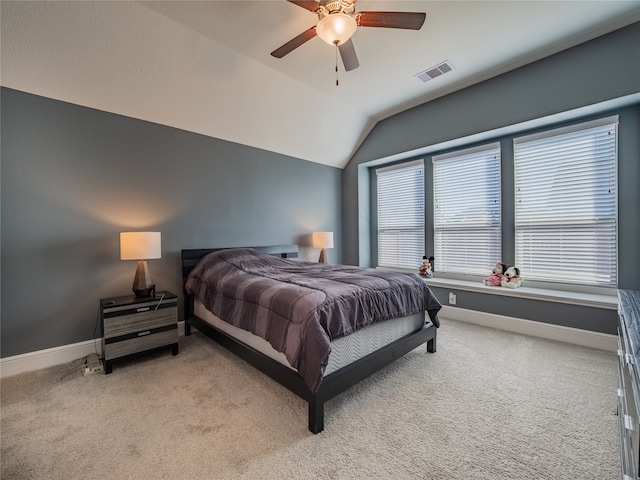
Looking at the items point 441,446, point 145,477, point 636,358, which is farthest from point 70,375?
point 636,358

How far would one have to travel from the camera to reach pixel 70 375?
228 centimetres

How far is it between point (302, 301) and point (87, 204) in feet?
8.08

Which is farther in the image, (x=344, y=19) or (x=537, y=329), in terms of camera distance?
(x=537, y=329)

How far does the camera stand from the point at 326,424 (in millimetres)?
1660

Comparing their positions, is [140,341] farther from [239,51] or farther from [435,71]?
[435,71]

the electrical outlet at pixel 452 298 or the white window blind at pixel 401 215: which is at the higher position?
the white window blind at pixel 401 215

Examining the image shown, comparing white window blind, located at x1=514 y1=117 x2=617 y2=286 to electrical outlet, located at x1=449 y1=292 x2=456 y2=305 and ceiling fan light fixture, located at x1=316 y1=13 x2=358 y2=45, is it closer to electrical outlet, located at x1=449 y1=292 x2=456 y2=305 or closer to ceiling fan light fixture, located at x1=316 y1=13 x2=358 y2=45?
electrical outlet, located at x1=449 y1=292 x2=456 y2=305

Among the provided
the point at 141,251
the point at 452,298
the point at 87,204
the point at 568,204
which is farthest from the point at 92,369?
the point at 568,204

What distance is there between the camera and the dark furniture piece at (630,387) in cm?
82

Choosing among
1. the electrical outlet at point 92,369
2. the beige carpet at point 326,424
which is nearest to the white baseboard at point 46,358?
the beige carpet at point 326,424

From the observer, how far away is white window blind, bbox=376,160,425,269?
178 inches

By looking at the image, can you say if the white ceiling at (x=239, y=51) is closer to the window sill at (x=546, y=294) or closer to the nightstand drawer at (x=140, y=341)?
the nightstand drawer at (x=140, y=341)

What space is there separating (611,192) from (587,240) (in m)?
0.53

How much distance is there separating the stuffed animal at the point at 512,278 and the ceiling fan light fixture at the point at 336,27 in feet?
10.5
